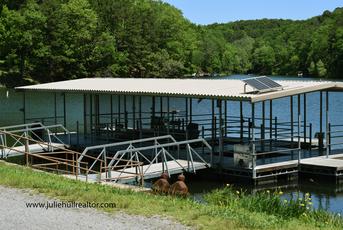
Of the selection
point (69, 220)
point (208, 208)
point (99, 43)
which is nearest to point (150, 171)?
point (208, 208)

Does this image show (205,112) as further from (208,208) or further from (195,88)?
(208,208)

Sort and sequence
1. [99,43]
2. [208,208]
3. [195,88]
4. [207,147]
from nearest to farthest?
[208,208] < [195,88] < [207,147] < [99,43]

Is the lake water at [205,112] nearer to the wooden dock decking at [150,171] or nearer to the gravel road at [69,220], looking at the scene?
the wooden dock decking at [150,171]

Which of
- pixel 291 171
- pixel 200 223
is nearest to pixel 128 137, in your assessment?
pixel 291 171

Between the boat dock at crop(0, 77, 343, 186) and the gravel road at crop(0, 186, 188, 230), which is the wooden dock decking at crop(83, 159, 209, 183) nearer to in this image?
the boat dock at crop(0, 77, 343, 186)

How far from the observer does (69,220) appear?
8953mm

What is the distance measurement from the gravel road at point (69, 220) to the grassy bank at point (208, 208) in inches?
11.4

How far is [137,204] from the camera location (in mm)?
9961

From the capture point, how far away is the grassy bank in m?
8.74

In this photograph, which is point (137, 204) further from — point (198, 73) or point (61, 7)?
point (198, 73)

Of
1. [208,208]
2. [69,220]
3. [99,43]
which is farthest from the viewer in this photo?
[99,43]

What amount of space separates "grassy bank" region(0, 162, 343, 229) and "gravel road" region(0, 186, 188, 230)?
0.29 m

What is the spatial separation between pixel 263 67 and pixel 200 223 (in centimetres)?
13447

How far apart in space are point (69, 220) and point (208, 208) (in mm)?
2196
